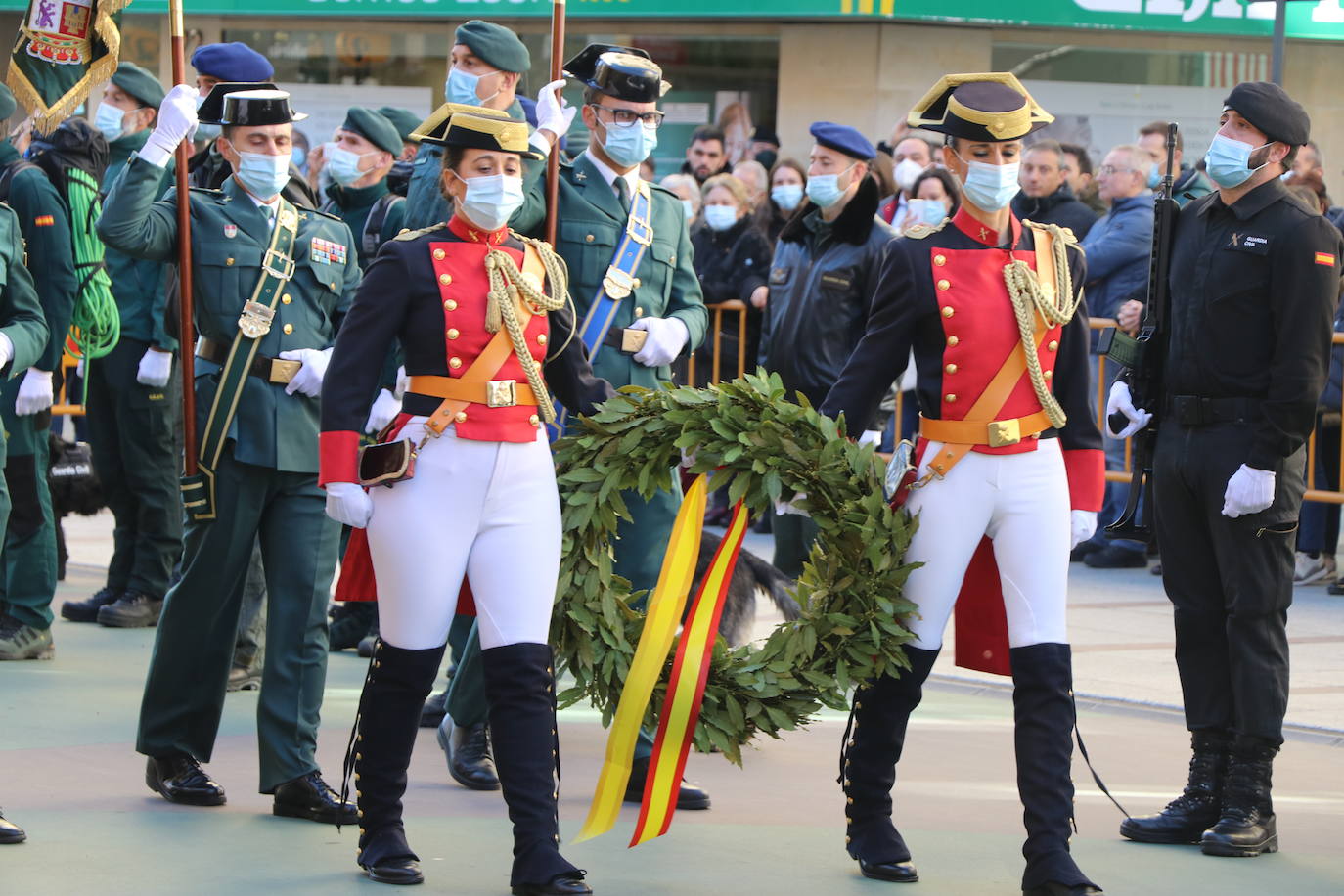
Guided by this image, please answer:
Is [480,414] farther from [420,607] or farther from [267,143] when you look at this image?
[267,143]

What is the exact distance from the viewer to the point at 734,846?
5906 millimetres

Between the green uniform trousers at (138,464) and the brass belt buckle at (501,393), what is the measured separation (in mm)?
4495

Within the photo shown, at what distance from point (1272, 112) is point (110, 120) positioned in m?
5.16

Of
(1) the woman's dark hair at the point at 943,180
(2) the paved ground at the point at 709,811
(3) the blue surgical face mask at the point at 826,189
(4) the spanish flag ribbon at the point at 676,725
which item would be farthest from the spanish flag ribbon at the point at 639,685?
(1) the woman's dark hair at the point at 943,180

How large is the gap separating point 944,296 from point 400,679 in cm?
171

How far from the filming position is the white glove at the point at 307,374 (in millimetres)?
6230

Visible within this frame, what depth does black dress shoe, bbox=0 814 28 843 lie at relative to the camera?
5641mm

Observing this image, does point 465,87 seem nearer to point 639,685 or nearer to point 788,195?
point 639,685

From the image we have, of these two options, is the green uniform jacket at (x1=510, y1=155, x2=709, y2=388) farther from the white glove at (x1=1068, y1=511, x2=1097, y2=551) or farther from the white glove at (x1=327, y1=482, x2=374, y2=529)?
the white glove at (x1=1068, y1=511, x2=1097, y2=551)

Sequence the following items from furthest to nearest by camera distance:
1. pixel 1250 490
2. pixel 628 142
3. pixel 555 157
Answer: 1. pixel 628 142
2. pixel 555 157
3. pixel 1250 490

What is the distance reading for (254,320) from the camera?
6211 millimetres

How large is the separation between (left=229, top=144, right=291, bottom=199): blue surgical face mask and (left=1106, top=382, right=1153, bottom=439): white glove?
256cm

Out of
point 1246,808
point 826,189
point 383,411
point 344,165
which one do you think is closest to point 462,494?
point 383,411

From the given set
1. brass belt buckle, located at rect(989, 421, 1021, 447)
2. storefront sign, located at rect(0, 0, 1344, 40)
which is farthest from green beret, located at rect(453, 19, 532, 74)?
storefront sign, located at rect(0, 0, 1344, 40)
